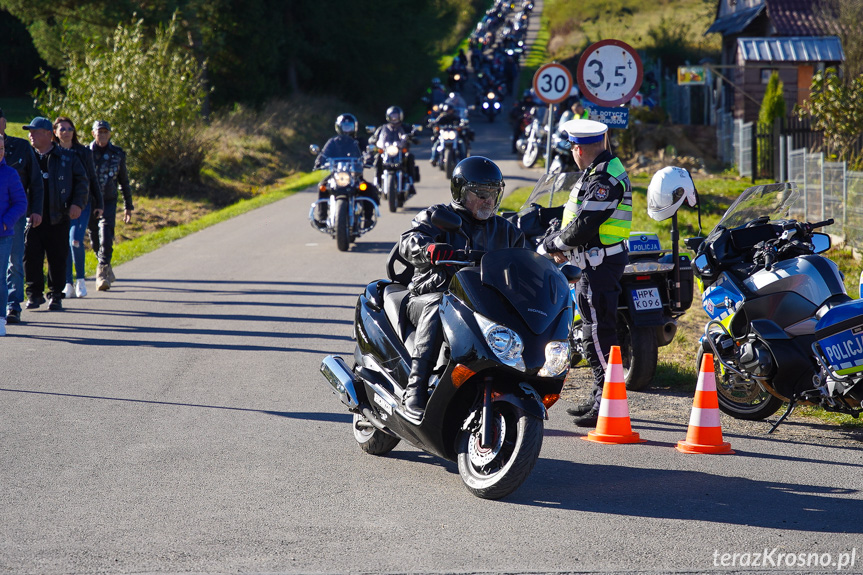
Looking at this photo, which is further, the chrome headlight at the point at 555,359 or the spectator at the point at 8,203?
the spectator at the point at 8,203

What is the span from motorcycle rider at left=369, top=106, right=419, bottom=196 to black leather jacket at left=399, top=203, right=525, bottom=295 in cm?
1343

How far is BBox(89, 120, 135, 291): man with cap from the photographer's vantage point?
11.9 meters

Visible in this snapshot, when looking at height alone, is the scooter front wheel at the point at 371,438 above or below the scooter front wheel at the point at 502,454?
below

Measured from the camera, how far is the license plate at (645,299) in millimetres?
7012

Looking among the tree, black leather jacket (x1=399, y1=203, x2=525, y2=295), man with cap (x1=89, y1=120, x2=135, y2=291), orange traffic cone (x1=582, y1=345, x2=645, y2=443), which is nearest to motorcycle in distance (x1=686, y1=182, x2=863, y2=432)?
orange traffic cone (x1=582, y1=345, x2=645, y2=443)

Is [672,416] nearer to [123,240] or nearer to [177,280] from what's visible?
[177,280]

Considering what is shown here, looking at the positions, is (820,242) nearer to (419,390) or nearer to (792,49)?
(419,390)

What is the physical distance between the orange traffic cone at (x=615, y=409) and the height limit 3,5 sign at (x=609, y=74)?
224 inches

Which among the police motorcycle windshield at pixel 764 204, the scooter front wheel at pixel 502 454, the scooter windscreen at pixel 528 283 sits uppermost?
the police motorcycle windshield at pixel 764 204

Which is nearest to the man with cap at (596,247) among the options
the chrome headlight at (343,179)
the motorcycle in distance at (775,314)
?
the motorcycle in distance at (775,314)

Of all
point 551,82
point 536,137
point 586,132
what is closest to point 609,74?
point 551,82

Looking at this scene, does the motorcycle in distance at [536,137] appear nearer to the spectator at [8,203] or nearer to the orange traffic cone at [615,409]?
the spectator at [8,203]

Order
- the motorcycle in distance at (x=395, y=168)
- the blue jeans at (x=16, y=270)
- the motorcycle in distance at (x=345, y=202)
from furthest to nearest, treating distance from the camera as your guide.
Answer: the motorcycle in distance at (x=395, y=168) < the motorcycle in distance at (x=345, y=202) < the blue jeans at (x=16, y=270)

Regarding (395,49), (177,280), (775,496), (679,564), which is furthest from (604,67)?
(395,49)
